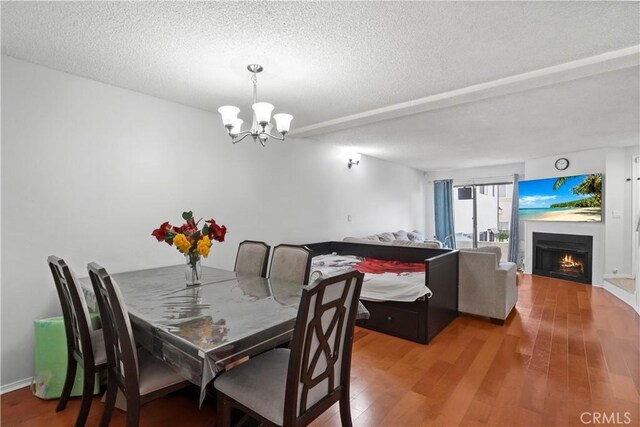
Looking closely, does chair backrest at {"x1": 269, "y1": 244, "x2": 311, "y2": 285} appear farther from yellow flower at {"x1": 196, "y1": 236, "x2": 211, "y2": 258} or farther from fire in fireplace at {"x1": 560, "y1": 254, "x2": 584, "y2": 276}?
fire in fireplace at {"x1": 560, "y1": 254, "x2": 584, "y2": 276}

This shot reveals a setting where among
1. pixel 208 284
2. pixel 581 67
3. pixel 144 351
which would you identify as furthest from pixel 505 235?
pixel 144 351

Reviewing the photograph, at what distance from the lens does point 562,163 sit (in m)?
5.77

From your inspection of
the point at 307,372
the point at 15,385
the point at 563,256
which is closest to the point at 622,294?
the point at 563,256

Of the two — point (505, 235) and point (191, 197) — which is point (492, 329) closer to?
point (191, 197)

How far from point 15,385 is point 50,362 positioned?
42 centimetres

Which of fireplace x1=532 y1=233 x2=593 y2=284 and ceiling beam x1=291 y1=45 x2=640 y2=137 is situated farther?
fireplace x1=532 y1=233 x2=593 y2=284

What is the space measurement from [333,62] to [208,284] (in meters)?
1.95

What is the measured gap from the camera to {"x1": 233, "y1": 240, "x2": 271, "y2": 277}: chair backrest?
2.72 meters

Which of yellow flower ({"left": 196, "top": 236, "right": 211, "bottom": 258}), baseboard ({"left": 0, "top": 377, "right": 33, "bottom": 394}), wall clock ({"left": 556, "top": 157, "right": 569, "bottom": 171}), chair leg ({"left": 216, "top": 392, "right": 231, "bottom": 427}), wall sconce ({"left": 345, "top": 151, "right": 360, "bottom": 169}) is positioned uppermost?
wall sconce ({"left": 345, "top": 151, "right": 360, "bottom": 169})

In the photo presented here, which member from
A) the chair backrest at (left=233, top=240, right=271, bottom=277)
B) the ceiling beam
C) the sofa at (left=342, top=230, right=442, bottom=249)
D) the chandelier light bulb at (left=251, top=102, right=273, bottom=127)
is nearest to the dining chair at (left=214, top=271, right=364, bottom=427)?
the chair backrest at (left=233, top=240, right=271, bottom=277)

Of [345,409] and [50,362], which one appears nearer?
[345,409]

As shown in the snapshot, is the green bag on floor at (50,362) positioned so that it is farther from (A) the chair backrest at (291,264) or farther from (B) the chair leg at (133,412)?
(A) the chair backrest at (291,264)

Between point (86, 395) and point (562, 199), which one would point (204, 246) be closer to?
point (86, 395)

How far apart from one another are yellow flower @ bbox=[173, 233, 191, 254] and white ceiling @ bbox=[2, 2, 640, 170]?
4.31 ft
